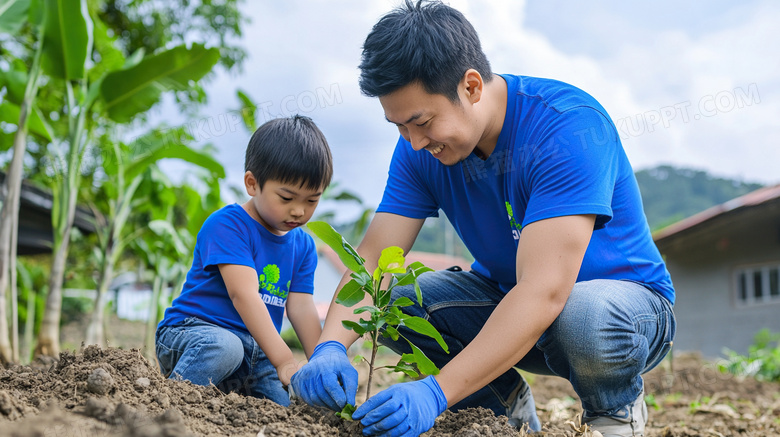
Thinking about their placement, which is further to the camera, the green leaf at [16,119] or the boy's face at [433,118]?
the green leaf at [16,119]

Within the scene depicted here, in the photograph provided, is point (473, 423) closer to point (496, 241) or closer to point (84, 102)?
point (496, 241)

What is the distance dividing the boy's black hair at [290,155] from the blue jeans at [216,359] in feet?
1.79

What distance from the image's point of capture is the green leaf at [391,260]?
1.40 m

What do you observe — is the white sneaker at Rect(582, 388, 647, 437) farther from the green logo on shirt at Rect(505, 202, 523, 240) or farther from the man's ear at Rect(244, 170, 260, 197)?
the man's ear at Rect(244, 170, 260, 197)

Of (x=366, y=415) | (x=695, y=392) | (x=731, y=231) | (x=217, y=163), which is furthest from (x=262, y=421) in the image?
(x=731, y=231)

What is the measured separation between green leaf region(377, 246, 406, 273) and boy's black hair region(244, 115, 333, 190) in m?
0.63

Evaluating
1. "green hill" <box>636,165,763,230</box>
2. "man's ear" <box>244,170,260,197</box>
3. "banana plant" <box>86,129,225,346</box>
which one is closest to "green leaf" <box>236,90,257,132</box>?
"banana plant" <box>86,129,225,346</box>

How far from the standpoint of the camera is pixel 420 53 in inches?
63.2

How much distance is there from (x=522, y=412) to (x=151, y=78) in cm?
311

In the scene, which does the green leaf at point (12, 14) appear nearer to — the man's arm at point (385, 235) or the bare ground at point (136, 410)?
the bare ground at point (136, 410)

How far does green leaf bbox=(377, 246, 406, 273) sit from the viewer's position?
1403 millimetres

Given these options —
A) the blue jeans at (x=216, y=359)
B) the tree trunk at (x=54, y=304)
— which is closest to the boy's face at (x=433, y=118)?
the blue jeans at (x=216, y=359)

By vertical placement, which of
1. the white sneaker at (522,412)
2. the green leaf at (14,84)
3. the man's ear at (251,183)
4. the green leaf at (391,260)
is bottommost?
the white sneaker at (522,412)

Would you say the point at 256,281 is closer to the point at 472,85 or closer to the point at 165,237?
the point at 472,85
